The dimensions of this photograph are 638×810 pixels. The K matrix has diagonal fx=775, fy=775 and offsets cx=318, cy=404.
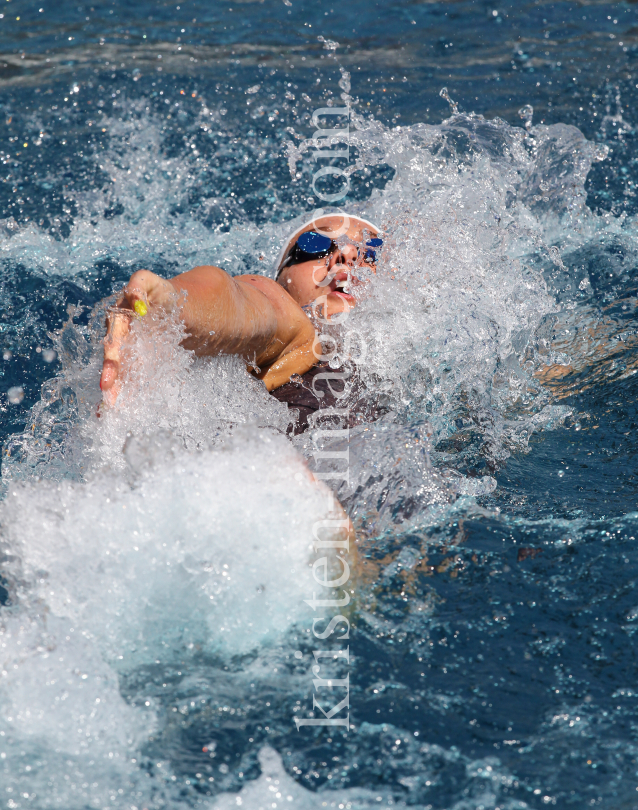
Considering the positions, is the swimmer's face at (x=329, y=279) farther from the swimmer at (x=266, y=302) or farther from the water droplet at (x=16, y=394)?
the water droplet at (x=16, y=394)

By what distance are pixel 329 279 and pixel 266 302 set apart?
68cm

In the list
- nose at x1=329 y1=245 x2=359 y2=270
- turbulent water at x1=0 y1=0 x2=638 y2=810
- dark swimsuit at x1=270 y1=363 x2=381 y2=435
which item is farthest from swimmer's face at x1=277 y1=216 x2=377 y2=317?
dark swimsuit at x1=270 y1=363 x2=381 y2=435

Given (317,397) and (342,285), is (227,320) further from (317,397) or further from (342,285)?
(342,285)

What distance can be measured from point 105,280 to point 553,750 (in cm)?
327

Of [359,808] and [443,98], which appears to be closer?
[359,808]

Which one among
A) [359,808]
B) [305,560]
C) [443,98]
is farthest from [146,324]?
[443,98]

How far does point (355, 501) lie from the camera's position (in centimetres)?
239

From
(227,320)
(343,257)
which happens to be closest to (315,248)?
(343,257)

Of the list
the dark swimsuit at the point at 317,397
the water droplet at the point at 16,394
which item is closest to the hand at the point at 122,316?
the dark swimsuit at the point at 317,397

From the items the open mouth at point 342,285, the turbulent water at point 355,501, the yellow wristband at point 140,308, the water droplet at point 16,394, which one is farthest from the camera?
the water droplet at point 16,394

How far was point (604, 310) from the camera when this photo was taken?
12.6ft

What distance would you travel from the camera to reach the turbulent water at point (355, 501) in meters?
1.72

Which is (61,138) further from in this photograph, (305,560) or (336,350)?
(305,560)

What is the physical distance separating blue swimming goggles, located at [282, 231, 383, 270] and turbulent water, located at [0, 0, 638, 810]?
0.32 ft
